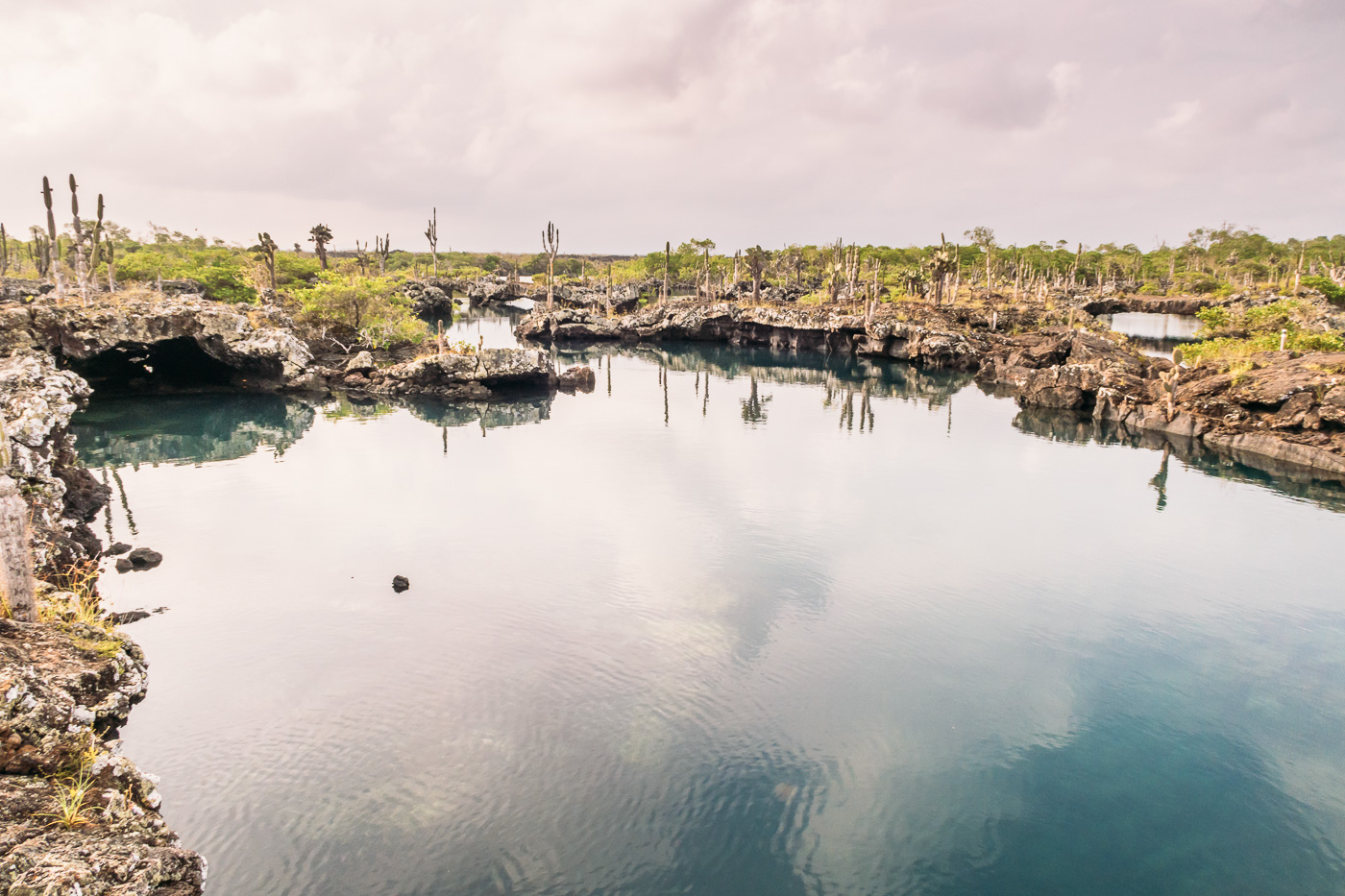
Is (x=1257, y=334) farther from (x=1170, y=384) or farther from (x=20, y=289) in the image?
(x=20, y=289)

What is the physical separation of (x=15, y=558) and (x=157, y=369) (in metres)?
38.3

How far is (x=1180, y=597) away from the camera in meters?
18.1

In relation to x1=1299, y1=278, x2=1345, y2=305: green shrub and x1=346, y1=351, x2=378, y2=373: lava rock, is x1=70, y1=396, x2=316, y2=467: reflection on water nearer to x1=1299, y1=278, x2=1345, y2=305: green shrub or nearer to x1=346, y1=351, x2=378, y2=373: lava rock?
x1=346, y1=351, x2=378, y2=373: lava rock

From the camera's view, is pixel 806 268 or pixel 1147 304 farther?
pixel 806 268

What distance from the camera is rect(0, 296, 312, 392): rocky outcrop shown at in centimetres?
3186

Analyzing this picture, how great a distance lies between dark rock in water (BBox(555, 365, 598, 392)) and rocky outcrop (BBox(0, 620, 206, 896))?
Result: 1459 inches

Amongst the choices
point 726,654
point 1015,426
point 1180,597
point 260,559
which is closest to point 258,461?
point 260,559

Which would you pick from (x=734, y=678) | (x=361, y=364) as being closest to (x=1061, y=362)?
(x=361, y=364)

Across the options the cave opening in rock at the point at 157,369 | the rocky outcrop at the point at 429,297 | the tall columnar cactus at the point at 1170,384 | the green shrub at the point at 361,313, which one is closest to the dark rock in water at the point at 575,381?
the green shrub at the point at 361,313

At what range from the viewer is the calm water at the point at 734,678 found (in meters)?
9.80

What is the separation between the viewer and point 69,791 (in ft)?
24.8

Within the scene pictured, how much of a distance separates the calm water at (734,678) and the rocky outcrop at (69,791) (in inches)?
64.1

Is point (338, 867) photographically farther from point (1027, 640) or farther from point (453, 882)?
point (1027, 640)

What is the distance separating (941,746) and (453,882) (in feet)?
25.6
